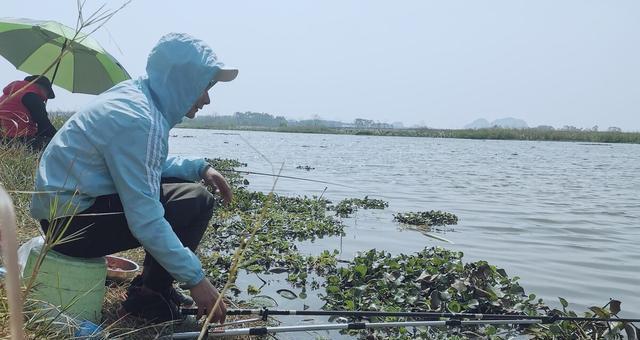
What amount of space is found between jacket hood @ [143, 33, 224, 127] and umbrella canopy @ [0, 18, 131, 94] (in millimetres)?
4569

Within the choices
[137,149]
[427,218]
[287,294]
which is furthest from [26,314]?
[427,218]

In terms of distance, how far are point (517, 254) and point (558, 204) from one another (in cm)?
560

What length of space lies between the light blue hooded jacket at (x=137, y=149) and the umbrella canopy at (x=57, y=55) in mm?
4623

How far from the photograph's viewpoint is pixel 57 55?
800cm

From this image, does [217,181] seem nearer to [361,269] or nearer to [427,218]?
[361,269]

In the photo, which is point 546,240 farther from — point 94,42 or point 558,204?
point 94,42

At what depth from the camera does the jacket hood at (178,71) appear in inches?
116

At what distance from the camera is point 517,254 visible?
7395 mm

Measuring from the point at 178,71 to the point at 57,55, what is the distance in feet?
19.4

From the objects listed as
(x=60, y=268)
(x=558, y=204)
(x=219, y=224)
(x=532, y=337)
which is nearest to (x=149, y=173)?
(x=60, y=268)

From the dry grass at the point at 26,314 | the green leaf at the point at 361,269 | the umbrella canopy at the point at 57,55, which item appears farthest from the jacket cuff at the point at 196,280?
the umbrella canopy at the point at 57,55

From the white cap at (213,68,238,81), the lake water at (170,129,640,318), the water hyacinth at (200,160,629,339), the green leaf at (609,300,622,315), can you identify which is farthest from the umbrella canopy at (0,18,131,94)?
the green leaf at (609,300,622,315)

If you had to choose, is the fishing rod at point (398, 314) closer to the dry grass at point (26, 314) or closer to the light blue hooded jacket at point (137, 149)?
the dry grass at point (26, 314)

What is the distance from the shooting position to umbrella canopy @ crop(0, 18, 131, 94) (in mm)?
7500
